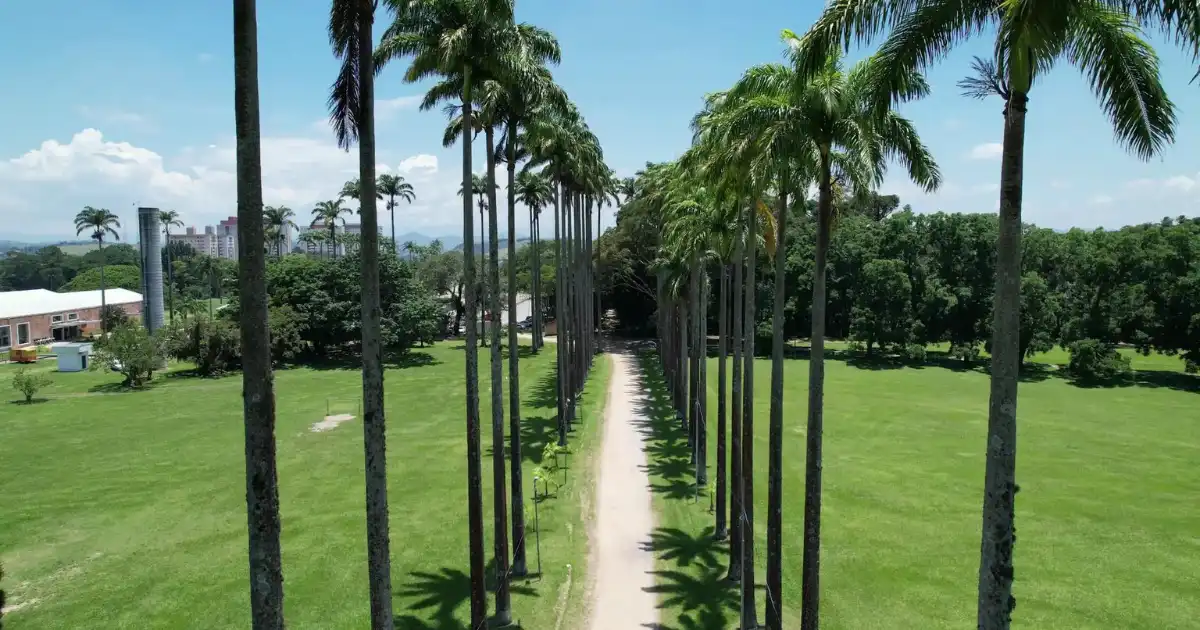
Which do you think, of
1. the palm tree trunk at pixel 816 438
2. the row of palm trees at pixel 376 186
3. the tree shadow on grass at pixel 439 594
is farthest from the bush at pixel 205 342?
the palm tree trunk at pixel 816 438

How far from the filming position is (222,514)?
25562mm

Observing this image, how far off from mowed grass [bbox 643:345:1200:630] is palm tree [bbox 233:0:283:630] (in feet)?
38.6

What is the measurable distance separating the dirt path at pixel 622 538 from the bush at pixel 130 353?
36.9 metres

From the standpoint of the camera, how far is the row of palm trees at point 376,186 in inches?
301

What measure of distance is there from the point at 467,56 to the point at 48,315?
298ft

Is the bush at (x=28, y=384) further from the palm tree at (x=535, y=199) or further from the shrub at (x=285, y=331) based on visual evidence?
the palm tree at (x=535, y=199)

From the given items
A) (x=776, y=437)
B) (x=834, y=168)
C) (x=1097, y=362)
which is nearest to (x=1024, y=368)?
(x=1097, y=362)

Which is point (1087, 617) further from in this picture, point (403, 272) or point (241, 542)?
point (403, 272)

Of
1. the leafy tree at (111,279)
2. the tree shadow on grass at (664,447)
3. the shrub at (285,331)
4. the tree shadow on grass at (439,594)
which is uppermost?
the leafy tree at (111,279)

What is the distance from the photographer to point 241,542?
22.9m

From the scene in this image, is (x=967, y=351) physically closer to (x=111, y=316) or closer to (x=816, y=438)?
(x=816, y=438)

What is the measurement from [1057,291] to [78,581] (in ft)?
235

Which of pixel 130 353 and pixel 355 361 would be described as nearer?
pixel 130 353

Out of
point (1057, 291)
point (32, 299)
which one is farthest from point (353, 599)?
point (32, 299)
